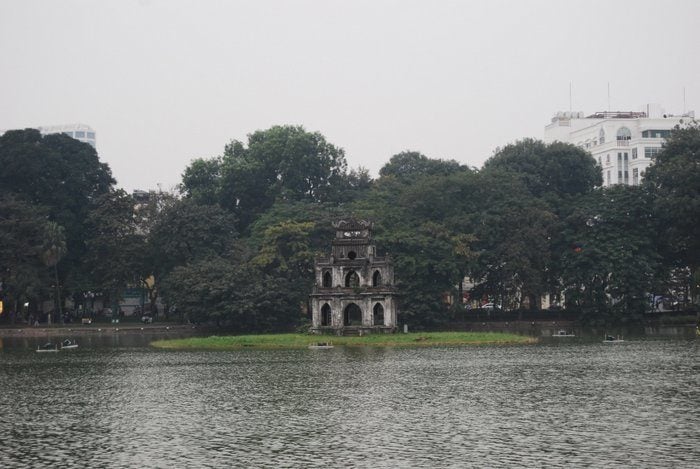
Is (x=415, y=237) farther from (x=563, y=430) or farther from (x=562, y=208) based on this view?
(x=563, y=430)

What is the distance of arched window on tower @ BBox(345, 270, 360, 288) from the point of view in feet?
336

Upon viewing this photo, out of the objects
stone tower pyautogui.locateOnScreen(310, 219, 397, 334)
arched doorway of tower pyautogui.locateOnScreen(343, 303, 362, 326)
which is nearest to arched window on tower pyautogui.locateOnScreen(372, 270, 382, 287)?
stone tower pyautogui.locateOnScreen(310, 219, 397, 334)

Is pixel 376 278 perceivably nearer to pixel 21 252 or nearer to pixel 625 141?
pixel 21 252

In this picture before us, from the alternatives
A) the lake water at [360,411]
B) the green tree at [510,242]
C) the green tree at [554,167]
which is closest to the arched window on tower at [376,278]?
the green tree at [510,242]

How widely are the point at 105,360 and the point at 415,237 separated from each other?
4716 centimetres

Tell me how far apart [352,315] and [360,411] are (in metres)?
72.0

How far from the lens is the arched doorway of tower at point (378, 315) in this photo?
102m

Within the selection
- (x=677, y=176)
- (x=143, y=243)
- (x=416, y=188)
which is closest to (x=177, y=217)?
(x=143, y=243)

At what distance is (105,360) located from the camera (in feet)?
246

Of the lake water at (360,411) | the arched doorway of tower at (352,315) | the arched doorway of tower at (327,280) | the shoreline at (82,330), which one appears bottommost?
the lake water at (360,411)

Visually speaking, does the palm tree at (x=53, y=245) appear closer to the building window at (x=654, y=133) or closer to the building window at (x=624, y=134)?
the building window at (x=624, y=134)

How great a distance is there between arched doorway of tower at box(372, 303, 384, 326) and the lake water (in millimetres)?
29053

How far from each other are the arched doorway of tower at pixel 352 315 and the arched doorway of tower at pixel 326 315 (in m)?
1.65

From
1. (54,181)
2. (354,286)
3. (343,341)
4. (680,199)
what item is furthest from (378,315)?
(54,181)
